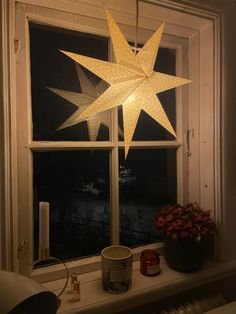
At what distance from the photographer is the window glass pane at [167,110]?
4.41 ft

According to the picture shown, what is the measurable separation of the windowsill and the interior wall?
0.45 ft

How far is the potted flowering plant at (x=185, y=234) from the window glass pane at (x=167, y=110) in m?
0.39

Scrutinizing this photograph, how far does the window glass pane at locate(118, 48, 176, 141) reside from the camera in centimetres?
134

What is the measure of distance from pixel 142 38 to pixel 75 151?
65 centimetres

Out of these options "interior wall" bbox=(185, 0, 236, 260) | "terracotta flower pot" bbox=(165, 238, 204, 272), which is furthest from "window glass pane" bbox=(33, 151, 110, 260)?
"interior wall" bbox=(185, 0, 236, 260)

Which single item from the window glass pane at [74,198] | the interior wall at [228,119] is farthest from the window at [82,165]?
the interior wall at [228,119]

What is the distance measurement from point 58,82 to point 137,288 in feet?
3.03

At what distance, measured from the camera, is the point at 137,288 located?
3.55ft

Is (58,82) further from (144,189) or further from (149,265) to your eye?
(149,265)

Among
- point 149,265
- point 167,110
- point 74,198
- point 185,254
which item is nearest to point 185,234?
point 185,254

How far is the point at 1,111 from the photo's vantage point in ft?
3.00

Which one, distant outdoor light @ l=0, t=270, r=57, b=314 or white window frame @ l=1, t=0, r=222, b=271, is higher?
white window frame @ l=1, t=0, r=222, b=271

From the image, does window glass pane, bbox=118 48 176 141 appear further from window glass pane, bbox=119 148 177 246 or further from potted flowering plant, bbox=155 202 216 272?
potted flowering plant, bbox=155 202 216 272

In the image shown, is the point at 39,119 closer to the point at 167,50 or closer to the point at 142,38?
the point at 142,38
